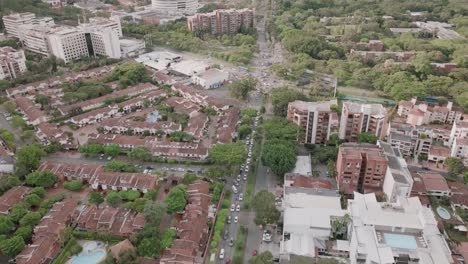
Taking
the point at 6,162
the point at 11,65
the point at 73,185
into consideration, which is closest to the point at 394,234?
the point at 73,185

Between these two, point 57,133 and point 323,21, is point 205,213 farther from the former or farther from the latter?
point 323,21

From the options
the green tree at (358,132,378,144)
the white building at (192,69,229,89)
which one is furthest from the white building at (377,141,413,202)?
the white building at (192,69,229,89)

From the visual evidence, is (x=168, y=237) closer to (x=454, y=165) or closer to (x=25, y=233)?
(x=25, y=233)

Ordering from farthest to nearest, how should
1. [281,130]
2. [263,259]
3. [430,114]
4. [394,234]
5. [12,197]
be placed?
[430,114]
[281,130]
[12,197]
[394,234]
[263,259]

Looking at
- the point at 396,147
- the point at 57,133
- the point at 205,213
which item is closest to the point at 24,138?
the point at 57,133

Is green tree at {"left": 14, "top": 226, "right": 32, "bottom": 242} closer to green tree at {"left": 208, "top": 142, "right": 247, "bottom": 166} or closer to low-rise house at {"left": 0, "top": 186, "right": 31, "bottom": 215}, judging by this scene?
low-rise house at {"left": 0, "top": 186, "right": 31, "bottom": 215}

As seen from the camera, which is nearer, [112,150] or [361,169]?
[361,169]

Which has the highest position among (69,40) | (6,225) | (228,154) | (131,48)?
(69,40)
